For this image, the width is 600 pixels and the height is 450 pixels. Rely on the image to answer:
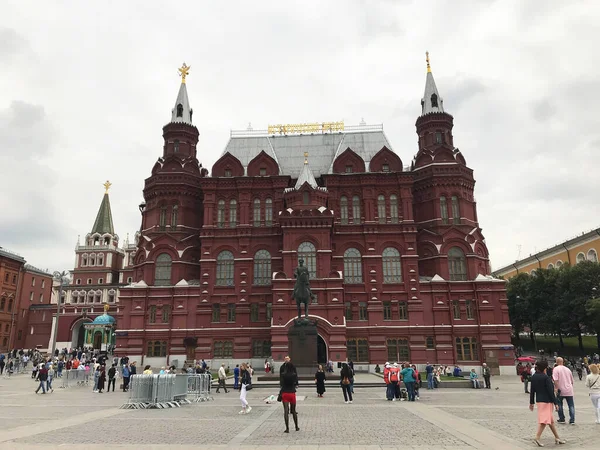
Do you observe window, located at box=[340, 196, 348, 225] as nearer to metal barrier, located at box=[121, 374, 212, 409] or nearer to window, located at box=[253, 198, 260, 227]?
window, located at box=[253, 198, 260, 227]

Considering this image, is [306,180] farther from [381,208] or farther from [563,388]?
[563,388]

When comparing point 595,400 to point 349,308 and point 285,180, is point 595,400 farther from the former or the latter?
point 285,180

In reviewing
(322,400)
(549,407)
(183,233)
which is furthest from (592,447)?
(183,233)

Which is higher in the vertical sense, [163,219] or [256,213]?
[256,213]

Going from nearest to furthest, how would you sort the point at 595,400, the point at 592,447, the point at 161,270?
the point at 592,447, the point at 595,400, the point at 161,270

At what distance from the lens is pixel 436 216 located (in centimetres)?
5062

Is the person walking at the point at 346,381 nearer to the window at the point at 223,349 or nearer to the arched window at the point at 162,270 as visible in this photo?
the window at the point at 223,349

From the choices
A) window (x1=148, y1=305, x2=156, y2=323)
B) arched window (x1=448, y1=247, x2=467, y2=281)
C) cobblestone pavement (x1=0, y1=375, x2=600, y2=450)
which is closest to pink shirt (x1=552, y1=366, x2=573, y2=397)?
cobblestone pavement (x1=0, y1=375, x2=600, y2=450)

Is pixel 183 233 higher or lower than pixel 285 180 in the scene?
lower

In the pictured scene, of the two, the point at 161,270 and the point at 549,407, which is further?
the point at 161,270

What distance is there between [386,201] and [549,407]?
133 feet

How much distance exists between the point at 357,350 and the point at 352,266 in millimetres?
8698

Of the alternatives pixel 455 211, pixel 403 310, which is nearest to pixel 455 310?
Result: pixel 403 310

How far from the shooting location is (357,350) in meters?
46.4
